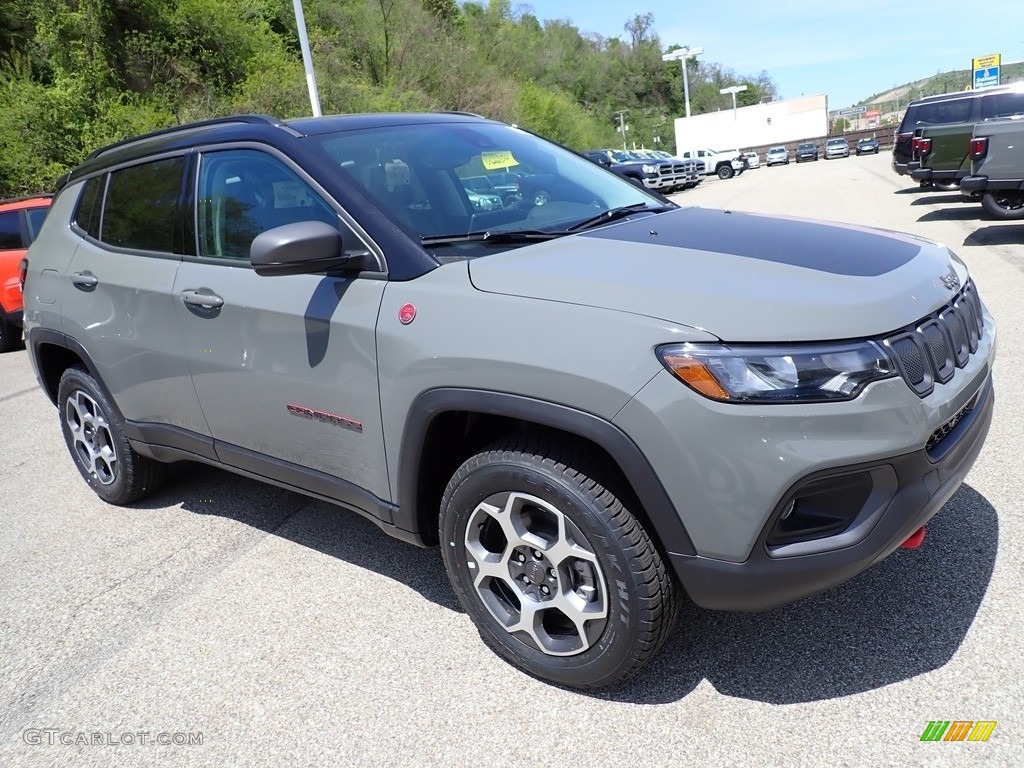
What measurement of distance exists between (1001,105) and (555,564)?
15711 mm

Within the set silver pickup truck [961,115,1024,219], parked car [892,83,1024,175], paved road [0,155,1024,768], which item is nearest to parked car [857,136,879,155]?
parked car [892,83,1024,175]

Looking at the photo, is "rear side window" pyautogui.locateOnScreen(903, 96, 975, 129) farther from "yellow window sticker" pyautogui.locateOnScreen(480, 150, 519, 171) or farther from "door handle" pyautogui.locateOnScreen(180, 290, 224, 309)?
"door handle" pyautogui.locateOnScreen(180, 290, 224, 309)

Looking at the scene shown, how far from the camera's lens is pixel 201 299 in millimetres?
3143

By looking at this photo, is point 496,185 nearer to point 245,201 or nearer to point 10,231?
point 245,201

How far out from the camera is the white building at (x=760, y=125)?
238ft

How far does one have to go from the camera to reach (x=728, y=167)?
139 ft

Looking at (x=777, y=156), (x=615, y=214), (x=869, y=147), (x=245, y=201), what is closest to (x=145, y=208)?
(x=245, y=201)

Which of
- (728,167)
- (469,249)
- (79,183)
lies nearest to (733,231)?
(469,249)

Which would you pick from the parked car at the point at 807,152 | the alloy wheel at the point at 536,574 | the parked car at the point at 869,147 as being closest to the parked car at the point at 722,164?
the parked car at the point at 807,152

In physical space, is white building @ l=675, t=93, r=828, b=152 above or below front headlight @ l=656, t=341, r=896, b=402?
above

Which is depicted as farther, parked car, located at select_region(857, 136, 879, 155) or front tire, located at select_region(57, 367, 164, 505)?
parked car, located at select_region(857, 136, 879, 155)

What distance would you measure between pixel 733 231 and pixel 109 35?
89.7 ft

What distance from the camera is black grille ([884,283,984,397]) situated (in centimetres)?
210

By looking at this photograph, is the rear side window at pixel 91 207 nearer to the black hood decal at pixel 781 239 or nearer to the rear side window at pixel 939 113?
the black hood decal at pixel 781 239
